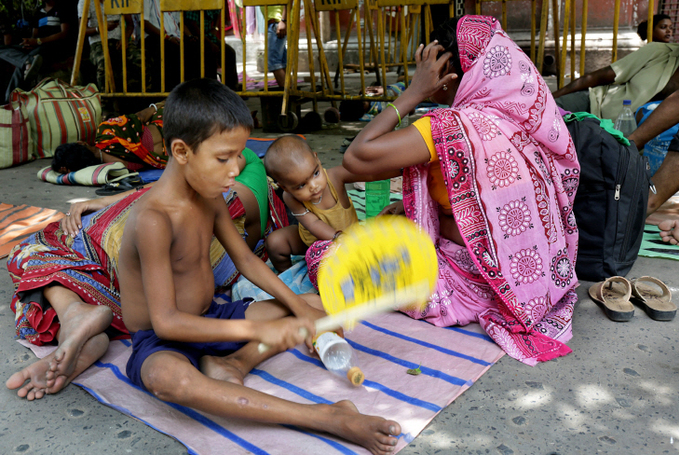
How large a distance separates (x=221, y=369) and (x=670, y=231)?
8.12ft

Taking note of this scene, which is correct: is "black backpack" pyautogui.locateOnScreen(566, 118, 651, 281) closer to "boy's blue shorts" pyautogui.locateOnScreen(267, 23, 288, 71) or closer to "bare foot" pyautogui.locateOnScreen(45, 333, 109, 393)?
"bare foot" pyautogui.locateOnScreen(45, 333, 109, 393)

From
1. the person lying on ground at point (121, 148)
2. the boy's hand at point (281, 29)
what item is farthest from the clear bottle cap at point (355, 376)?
the boy's hand at point (281, 29)

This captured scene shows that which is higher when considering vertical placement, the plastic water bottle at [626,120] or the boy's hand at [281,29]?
the boy's hand at [281,29]

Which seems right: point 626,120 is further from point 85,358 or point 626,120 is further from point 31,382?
point 31,382

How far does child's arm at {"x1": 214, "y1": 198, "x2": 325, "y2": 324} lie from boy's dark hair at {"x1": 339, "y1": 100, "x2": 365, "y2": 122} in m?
5.17

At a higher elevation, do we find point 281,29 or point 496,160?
point 281,29

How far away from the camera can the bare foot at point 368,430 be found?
1.53 m

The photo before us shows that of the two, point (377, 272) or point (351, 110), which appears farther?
point (351, 110)

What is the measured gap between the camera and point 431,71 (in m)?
2.08

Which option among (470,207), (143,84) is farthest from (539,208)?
(143,84)

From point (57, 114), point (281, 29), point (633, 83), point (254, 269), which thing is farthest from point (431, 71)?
point (281, 29)

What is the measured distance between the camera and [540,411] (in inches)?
68.6

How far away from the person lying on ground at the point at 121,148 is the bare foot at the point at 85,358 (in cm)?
282

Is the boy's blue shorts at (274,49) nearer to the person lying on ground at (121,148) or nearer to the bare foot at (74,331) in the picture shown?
the person lying on ground at (121,148)
